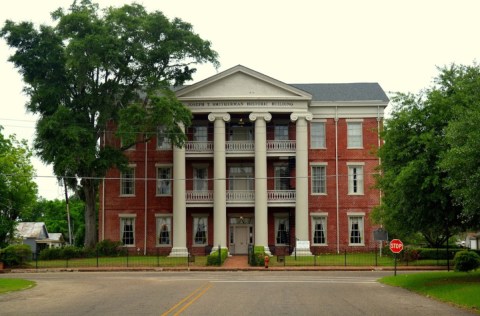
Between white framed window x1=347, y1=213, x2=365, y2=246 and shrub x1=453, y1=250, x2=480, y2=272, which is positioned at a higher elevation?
white framed window x1=347, y1=213, x2=365, y2=246

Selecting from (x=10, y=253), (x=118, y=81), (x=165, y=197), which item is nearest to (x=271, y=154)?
(x=165, y=197)

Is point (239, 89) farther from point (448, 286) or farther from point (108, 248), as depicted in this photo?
point (448, 286)

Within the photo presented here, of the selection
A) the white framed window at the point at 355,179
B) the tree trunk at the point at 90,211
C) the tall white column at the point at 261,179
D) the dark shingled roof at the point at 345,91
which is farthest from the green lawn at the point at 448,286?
the tree trunk at the point at 90,211

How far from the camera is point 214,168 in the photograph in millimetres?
49656

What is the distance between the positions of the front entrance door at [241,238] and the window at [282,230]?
2315mm

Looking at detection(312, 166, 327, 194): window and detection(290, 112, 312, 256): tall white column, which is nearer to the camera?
detection(290, 112, 312, 256): tall white column

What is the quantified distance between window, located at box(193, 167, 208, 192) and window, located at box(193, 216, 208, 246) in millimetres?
2294

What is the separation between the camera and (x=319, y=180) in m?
51.9

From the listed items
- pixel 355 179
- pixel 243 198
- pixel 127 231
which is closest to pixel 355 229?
pixel 355 179

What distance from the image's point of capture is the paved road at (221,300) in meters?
16.9

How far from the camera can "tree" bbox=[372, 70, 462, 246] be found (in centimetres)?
2436

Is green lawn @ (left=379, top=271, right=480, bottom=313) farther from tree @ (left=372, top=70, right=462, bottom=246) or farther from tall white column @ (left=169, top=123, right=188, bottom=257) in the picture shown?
tall white column @ (left=169, top=123, right=188, bottom=257)

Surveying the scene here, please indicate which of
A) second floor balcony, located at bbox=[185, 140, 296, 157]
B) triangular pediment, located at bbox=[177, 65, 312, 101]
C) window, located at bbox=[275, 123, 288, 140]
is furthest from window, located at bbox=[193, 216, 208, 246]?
triangular pediment, located at bbox=[177, 65, 312, 101]

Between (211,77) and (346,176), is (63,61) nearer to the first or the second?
(211,77)
